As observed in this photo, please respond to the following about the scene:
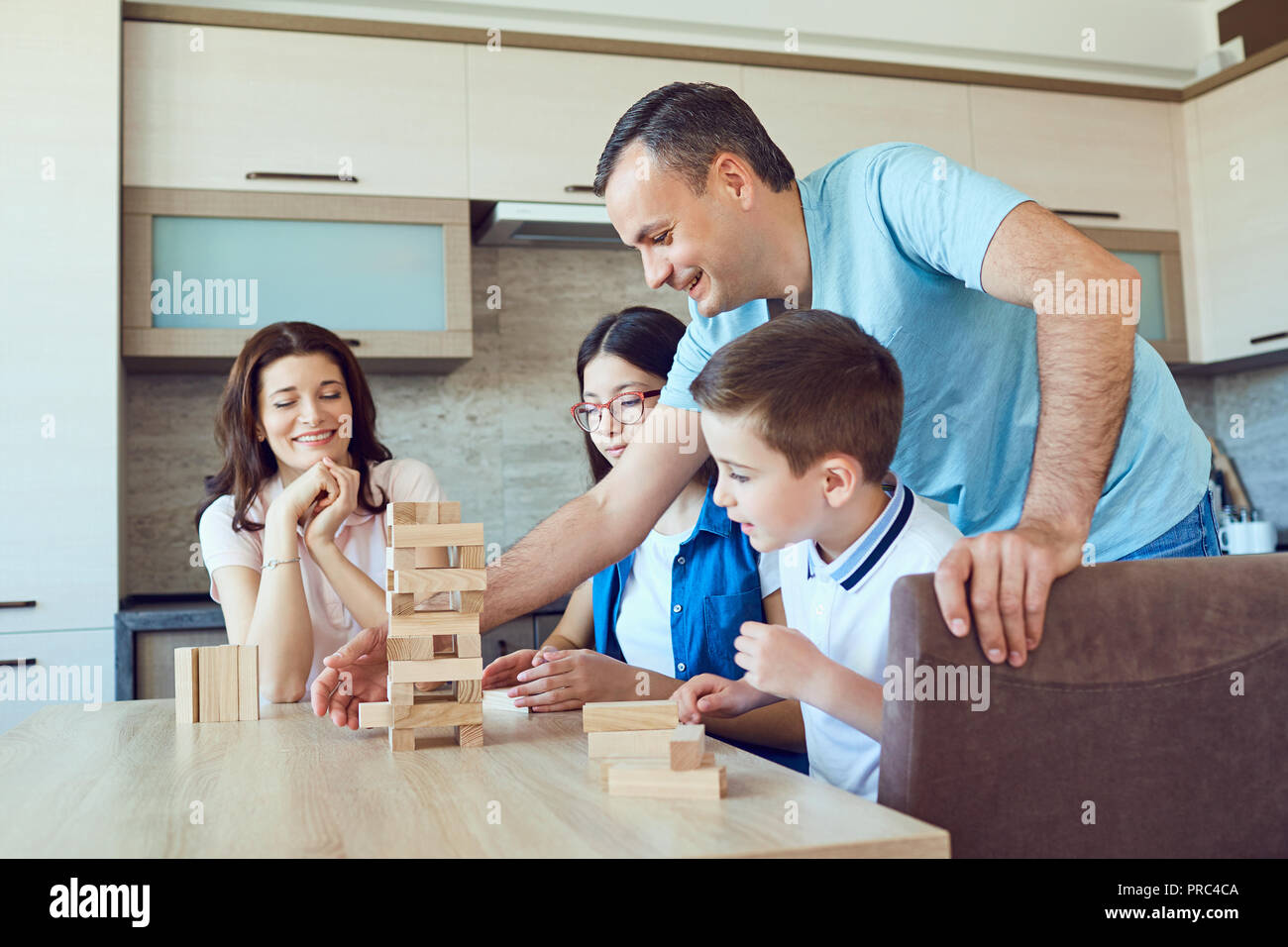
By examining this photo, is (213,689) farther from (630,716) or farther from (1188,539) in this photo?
(1188,539)

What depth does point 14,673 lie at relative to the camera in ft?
Result: 8.59

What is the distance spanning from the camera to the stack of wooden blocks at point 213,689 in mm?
1331

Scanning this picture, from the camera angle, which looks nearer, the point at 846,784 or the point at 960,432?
the point at 846,784

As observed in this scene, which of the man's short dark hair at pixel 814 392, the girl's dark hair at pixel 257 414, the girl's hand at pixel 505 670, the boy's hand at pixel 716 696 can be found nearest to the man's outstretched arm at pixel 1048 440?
the man's short dark hair at pixel 814 392

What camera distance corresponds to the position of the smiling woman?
192 centimetres

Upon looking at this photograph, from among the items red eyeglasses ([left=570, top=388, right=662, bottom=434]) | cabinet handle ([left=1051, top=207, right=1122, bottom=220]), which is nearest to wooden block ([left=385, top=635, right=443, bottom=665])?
red eyeglasses ([left=570, top=388, right=662, bottom=434])

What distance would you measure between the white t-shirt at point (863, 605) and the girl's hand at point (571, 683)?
28cm

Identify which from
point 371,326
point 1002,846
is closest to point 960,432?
point 1002,846

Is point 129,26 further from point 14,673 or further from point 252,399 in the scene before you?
point 14,673

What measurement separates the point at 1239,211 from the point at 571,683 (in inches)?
124

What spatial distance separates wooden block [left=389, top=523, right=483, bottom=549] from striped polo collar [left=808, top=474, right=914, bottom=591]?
38 centimetres

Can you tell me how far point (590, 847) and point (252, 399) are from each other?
5.55ft

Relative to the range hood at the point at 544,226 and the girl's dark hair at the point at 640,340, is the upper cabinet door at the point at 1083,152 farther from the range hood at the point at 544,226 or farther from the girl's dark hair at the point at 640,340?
the girl's dark hair at the point at 640,340

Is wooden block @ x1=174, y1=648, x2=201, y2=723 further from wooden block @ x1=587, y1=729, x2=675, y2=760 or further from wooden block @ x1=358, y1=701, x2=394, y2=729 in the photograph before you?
wooden block @ x1=587, y1=729, x2=675, y2=760
